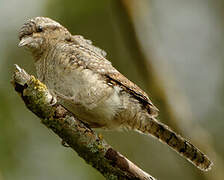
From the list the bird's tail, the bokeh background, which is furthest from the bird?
the bokeh background

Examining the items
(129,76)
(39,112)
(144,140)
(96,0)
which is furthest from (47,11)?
(39,112)

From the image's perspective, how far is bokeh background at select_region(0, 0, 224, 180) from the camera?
7753mm

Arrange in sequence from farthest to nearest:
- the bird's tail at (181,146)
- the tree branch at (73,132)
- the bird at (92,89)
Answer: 1. the bird's tail at (181,146)
2. the bird at (92,89)
3. the tree branch at (73,132)

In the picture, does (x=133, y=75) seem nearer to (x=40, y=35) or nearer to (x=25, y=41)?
(x=40, y=35)

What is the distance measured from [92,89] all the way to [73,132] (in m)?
0.71

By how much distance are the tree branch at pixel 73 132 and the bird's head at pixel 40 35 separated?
1211mm

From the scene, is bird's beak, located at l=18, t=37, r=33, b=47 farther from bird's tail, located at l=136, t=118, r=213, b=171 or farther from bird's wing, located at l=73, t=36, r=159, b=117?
bird's tail, located at l=136, t=118, r=213, b=171

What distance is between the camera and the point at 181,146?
5.24 m

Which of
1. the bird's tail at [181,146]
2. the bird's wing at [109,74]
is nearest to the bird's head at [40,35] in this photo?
the bird's wing at [109,74]

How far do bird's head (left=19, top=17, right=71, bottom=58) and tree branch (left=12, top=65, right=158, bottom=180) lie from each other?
1211 millimetres

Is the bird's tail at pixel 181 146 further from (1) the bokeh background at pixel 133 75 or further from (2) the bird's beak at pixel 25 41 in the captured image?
(2) the bird's beak at pixel 25 41

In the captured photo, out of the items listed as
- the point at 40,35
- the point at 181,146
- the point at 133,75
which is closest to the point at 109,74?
the point at 40,35

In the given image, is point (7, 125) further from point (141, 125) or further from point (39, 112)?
point (39, 112)

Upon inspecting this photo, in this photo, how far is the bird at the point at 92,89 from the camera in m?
5.03
